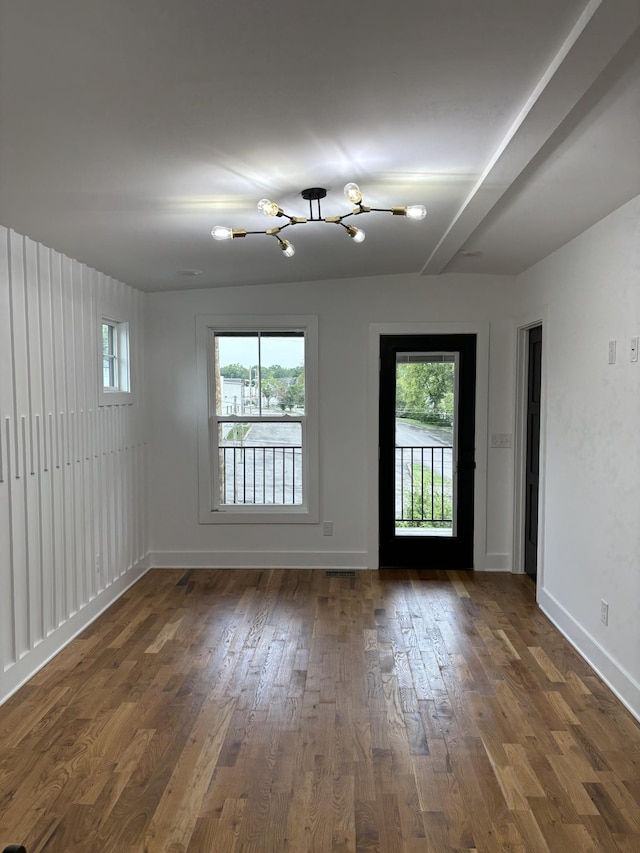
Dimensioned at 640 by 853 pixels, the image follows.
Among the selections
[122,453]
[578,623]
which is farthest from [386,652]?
[122,453]

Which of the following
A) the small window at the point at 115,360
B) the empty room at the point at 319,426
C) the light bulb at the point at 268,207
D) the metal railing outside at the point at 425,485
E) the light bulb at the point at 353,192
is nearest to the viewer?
the empty room at the point at 319,426

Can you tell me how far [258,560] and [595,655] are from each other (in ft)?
9.10

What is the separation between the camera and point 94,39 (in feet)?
4.70

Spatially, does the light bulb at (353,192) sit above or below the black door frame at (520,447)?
above

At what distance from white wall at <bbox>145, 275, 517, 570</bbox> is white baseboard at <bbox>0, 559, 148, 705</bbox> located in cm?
76

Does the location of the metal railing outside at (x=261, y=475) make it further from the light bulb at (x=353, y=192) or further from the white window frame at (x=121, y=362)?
the light bulb at (x=353, y=192)

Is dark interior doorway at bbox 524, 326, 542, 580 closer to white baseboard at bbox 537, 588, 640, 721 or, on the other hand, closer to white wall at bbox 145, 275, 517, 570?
white wall at bbox 145, 275, 517, 570

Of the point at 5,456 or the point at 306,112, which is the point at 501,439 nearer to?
the point at 306,112

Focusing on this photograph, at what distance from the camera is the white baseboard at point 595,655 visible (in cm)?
278

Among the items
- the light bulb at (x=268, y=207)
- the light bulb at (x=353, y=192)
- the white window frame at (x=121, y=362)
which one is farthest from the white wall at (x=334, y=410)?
the light bulb at (x=353, y=192)

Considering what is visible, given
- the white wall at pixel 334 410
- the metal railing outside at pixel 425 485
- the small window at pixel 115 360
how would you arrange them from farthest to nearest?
the metal railing outside at pixel 425 485
the white wall at pixel 334 410
the small window at pixel 115 360

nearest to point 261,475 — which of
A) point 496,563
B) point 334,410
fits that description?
point 334,410

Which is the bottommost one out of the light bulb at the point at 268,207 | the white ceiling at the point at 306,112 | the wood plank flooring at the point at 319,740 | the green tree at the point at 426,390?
the wood plank flooring at the point at 319,740

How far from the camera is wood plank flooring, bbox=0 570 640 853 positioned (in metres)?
2.03
